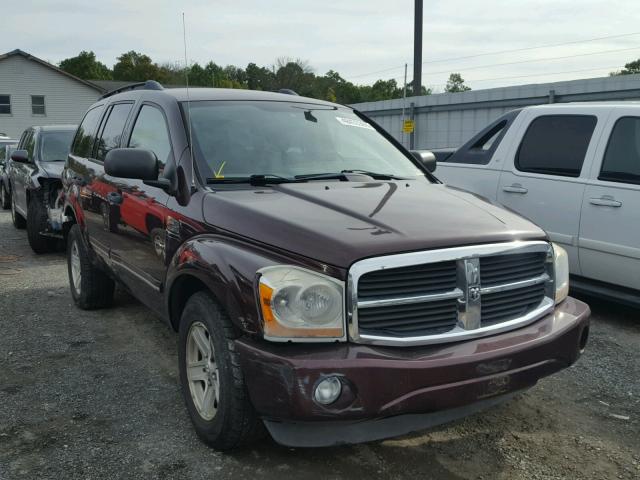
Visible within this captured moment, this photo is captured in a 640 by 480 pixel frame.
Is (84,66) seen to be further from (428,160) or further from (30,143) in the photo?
(428,160)

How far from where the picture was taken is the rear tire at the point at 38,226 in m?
8.15

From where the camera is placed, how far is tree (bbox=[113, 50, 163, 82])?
69750mm

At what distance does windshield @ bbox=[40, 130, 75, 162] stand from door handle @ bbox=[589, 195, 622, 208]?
6.91 metres

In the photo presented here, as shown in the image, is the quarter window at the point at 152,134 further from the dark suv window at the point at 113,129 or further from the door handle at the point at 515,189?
the door handle at the point at 515,189

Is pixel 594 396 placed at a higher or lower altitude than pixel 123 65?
lower

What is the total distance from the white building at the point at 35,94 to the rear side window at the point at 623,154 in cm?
3892

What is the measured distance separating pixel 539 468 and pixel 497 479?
0.82 feet

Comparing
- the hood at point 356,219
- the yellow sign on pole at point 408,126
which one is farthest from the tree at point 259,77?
the hood at point 356,219

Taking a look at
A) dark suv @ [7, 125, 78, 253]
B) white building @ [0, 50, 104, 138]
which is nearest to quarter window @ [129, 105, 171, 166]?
dark suv @ [7, 125, 78, 253]

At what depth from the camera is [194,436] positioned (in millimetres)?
3295

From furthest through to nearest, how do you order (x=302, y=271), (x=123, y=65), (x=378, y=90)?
(x=378, y=90) < (x=123, y=65) < (x=302, y=271)

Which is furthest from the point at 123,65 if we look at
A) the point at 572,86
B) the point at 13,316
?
the point at 13,316

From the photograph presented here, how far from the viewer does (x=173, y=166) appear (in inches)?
142

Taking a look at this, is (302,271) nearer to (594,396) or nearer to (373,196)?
(373,196)
